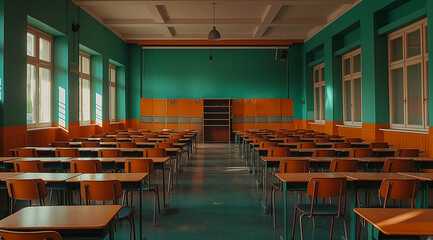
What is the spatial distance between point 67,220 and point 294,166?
3.28 m

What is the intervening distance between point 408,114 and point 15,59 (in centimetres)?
1011

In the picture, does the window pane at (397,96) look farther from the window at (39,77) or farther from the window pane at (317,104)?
the window at (39,77)

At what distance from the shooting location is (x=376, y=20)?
9828mm

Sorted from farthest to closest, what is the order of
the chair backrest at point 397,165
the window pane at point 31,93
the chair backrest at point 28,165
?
the window pane at point 31,93 → the chair backrest at point 397,165 → the chair backrest at point 28,165

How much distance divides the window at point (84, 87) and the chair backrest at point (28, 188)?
9.87 metres

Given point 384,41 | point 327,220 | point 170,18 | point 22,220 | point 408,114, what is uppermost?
point 170,18

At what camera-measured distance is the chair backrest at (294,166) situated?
4707 millimetres

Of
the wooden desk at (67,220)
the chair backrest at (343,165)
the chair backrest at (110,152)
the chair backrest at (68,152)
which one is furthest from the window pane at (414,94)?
the wooden desk at (67,220)

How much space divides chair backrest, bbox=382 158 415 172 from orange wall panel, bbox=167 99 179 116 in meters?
13.6

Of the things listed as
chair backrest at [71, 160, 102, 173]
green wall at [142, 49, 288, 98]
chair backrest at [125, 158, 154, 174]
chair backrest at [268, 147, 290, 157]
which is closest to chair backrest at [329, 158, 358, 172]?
chair backrest at [268, 147, 290, 157]

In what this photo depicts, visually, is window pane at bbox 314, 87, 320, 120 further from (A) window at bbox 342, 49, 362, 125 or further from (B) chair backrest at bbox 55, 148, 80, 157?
(B) chair backrest at bbox 55, 148, 80, 157

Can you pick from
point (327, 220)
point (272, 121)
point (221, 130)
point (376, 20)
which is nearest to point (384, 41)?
point (376, 20)

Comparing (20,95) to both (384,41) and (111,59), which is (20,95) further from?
(384,41)

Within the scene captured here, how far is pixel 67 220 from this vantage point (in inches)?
86.9
